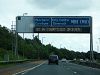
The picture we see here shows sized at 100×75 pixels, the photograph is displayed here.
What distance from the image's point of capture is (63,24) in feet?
233

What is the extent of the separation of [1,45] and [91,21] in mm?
51450

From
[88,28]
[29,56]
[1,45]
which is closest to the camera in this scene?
[88,28]

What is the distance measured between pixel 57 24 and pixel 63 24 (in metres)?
1.12

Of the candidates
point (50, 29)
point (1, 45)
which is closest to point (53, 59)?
point (50, 29)

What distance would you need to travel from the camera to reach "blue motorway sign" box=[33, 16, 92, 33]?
7100 cm

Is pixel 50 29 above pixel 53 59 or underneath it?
above

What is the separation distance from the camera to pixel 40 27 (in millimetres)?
71438

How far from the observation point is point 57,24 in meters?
71.0

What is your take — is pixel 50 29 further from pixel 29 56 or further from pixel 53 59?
pixel 29 56

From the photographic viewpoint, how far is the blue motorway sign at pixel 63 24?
71000mm

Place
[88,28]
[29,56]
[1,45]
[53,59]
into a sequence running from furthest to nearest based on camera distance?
[29,56], [1,45], [53,59], [88,28]

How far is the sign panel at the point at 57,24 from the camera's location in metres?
71.1

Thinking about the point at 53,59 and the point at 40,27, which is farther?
the point at 53,59

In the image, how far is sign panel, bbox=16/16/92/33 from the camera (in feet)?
233
